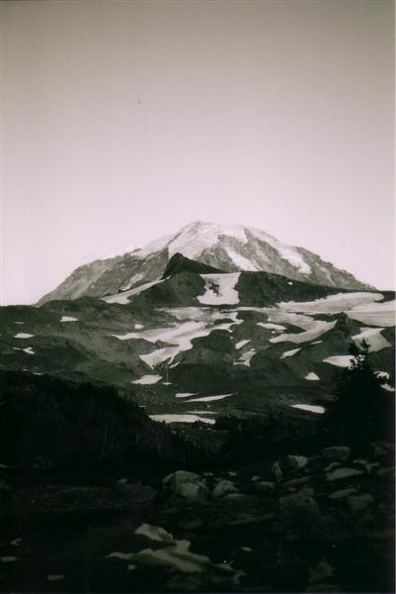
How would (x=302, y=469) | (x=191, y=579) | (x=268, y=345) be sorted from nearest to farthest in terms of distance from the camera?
(x=191, y=579) → (x=302, y=469) → (x=268, y=345)

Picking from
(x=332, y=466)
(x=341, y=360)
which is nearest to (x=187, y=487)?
(x=332, y=466)

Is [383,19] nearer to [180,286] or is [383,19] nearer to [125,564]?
[180,286]

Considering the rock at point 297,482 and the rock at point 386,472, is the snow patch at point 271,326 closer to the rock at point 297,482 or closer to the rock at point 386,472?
the rock at point 297,482

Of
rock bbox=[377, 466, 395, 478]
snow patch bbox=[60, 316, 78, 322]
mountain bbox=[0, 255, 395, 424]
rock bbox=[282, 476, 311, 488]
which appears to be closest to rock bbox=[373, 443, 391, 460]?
rock bbox=[377, 466, 395, 478]

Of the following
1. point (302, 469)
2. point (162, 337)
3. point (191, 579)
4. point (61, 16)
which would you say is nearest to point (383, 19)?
point (61, 16)

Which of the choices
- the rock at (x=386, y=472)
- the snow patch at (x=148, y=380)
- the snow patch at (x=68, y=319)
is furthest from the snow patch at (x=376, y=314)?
the snow patch at (x=68, y=319)
